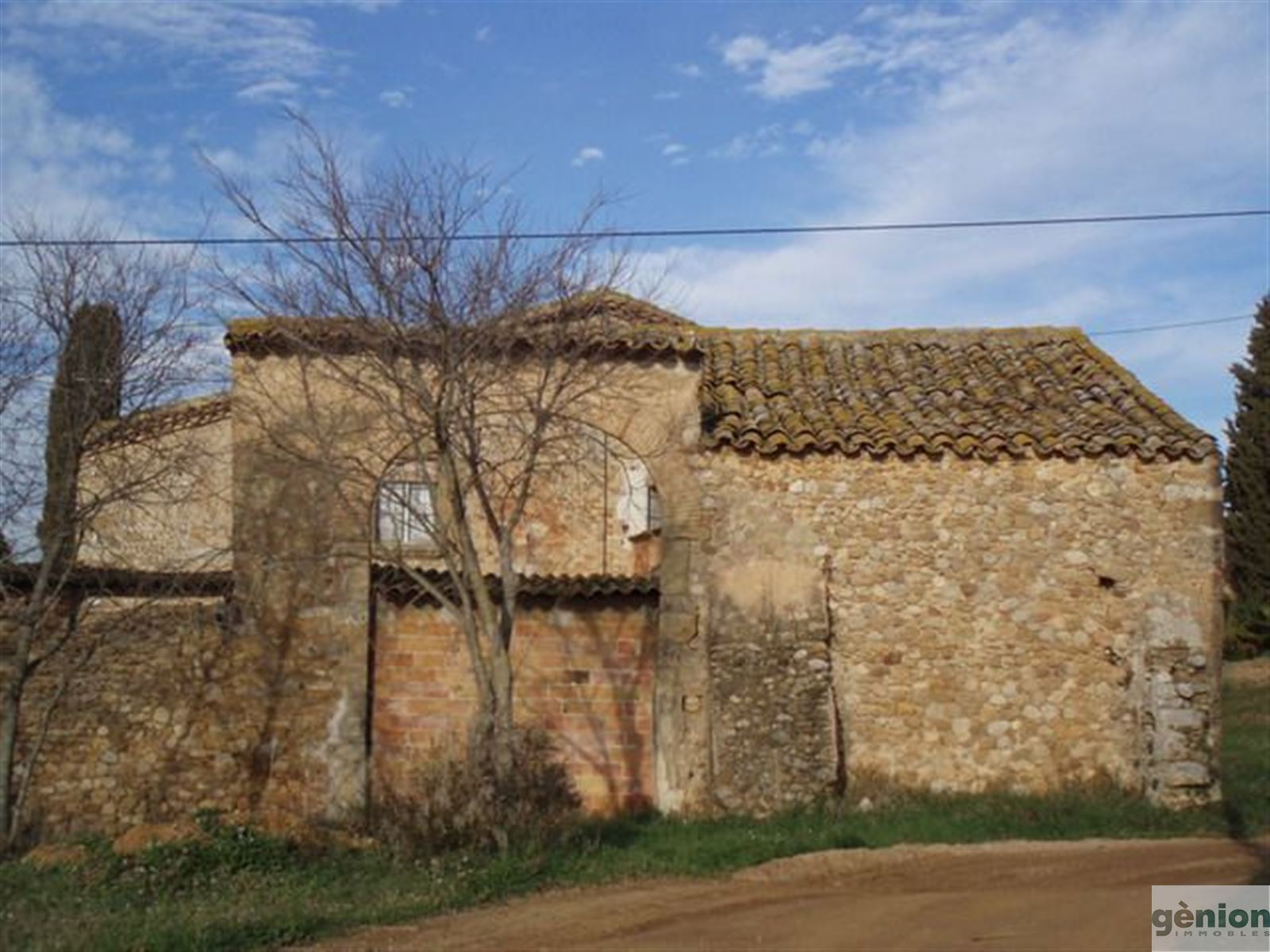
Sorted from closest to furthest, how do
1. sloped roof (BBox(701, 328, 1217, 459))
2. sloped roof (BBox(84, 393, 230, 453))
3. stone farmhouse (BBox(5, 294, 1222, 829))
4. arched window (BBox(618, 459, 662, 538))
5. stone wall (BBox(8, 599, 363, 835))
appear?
sloped roof (BBox(84, 393, 230, 453)) → stone wall (BBox(8, 599, 363, 835)) → stone farmhouse (BBox(5, 294, 1222, 829)) → sloped roof (BBox(701, 328, 1217, 459)) → arched window (BBox(618, 459, 662, 538))

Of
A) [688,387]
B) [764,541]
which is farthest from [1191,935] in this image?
[688,387]

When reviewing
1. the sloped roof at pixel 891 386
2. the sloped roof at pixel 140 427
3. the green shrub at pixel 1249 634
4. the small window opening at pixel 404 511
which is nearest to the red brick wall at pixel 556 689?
the small window opening at pixel 404 511


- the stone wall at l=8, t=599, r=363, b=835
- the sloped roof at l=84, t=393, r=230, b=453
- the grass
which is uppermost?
the sloped roof at l=84, t=393, r=230, b=453

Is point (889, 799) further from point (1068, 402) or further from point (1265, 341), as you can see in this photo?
point (1265, 341)

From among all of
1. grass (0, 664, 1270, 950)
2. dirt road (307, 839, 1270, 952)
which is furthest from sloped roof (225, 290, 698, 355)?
dirt road (307, 839, 1270, 952)

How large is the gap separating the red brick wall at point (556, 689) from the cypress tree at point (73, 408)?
10.7ft

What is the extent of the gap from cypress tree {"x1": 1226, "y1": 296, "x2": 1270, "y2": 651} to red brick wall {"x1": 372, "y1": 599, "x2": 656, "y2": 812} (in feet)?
59.4

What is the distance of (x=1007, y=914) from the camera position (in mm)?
9211

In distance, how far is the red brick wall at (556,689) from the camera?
13773mm

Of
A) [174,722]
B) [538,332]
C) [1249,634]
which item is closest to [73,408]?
[174,722]

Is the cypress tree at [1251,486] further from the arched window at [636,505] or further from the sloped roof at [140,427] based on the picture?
the sloped roof at [140,427]

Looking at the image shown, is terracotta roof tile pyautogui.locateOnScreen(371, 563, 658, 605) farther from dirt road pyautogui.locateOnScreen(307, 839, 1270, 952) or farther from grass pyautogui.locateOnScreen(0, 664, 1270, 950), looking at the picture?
dirt road pyautogui.locateOnScreen(307, 839, 1270, 952)

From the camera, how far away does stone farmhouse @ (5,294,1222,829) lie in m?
13.1

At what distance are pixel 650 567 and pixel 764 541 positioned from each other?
450cm
